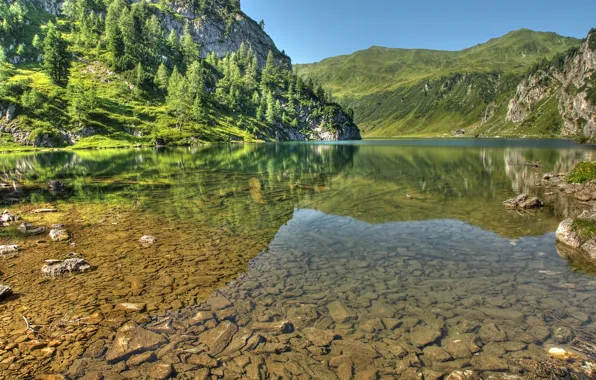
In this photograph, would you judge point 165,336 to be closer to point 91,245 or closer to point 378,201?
point 91,245

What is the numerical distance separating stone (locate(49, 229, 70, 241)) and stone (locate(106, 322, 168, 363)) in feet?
44.6

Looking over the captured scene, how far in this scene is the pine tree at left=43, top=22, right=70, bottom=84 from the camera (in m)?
170

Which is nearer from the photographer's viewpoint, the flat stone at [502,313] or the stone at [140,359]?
the stone at [140,359]

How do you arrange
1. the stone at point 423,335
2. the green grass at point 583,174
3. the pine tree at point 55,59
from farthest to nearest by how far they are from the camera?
1. the pine tree at point 55,59
2. the green grass at point 583,174
3. the stone at point 423,335

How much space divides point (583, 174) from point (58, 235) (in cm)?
5365

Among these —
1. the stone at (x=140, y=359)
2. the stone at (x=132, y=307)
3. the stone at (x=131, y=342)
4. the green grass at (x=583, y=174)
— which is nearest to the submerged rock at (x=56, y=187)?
the stone at (x=132, y=307)

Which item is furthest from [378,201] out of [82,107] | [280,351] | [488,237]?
[82,107]

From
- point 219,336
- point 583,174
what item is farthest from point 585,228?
point 583,174

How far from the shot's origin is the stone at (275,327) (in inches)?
461

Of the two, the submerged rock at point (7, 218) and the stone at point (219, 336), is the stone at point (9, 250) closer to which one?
the submerged rock at point (7, 218)

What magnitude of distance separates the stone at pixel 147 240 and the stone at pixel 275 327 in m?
11.8

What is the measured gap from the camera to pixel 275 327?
11.9m

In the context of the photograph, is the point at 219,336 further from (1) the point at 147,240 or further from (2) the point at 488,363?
(1) the point at 147,240

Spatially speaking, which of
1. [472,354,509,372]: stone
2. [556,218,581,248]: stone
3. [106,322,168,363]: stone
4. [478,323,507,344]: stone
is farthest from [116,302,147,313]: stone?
[556,218,581,248]: stone
